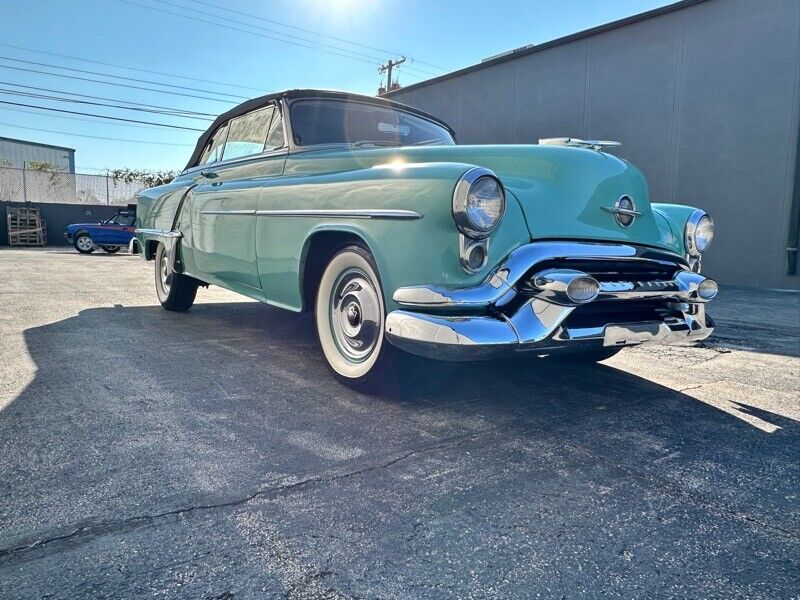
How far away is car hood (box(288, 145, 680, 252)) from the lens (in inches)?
107

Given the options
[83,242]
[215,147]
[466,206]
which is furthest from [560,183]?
[83,242]

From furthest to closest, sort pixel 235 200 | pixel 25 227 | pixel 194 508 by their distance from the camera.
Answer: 1. pixel 25 227
2. pixel 235 200
3. pixel 194 508

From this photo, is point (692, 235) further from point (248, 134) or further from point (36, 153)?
point (36, 153)

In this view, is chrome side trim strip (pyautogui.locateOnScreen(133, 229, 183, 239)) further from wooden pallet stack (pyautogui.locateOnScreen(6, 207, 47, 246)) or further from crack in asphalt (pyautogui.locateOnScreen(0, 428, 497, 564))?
wooden pallet stack (pyautogui.locateOnScreen(6, 207, 47, 246))

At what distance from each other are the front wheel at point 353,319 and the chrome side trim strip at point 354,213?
0.59 ft

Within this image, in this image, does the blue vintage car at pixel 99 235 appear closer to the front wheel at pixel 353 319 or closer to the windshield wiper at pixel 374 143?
the windshield wiper at pixel 374 143

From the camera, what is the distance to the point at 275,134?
13.0 feet

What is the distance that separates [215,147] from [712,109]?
32.1 ft

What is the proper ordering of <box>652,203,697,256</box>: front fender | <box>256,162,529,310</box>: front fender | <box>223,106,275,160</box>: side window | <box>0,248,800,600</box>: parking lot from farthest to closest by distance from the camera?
<box>223,106,275,160</box>: side window < <box>652,203,697,256</box>: front fender < <box>256,162,529,310</box>: front fender < <box>0,248,800,600</box>: parking lot

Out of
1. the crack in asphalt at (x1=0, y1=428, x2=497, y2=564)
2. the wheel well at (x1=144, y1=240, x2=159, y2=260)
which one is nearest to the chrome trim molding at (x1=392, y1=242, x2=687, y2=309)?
the crack in asphalt at (x1=0, y1=428, x2=497, y2=564)

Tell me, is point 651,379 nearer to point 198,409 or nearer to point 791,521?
point 791,521

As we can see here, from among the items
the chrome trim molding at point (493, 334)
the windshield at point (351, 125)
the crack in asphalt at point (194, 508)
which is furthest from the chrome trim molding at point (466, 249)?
the windshield at point (351, 125)

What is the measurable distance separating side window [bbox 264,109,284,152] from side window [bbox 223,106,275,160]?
74 millimetres

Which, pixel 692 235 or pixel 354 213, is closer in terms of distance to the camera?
pixel 354 213
